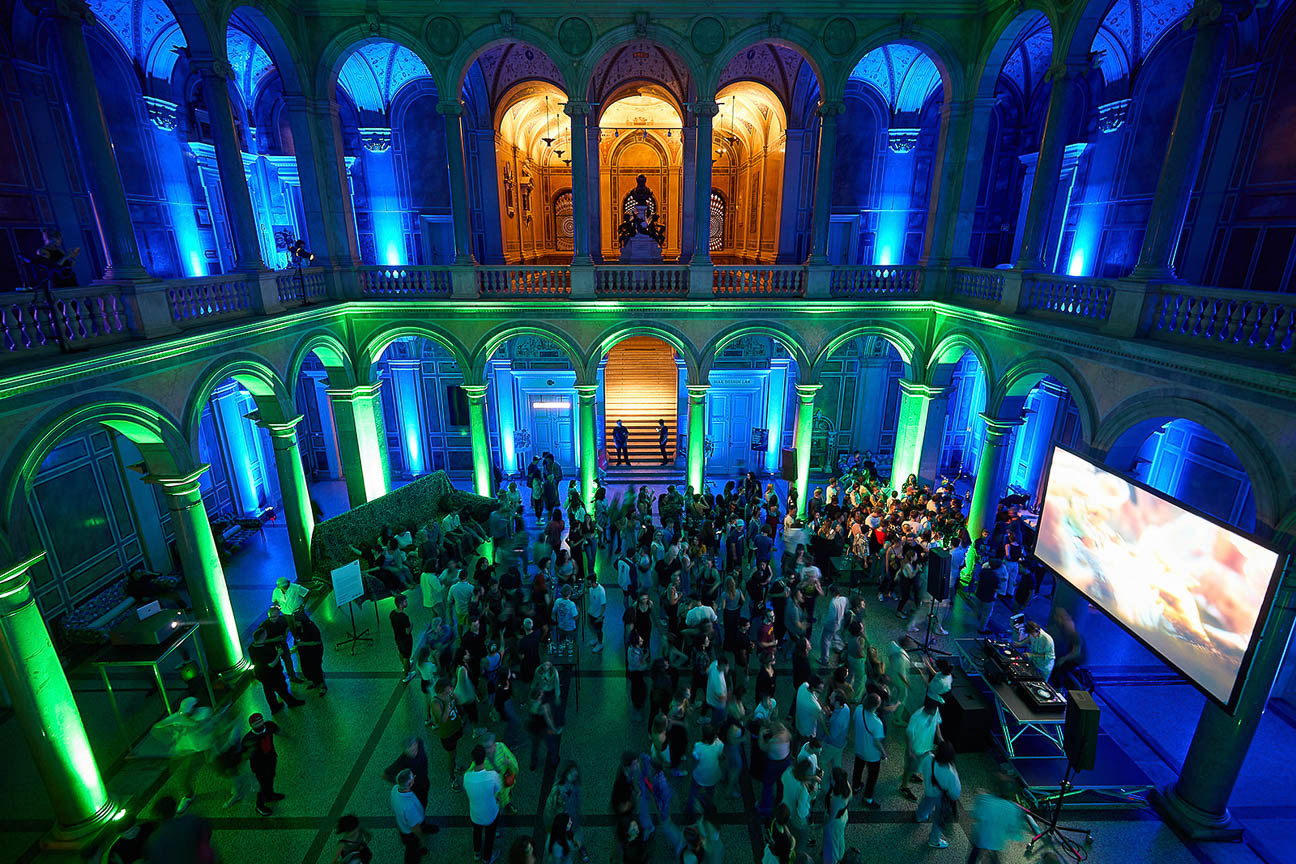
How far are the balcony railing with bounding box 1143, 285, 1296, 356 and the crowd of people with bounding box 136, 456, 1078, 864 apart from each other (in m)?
4.26

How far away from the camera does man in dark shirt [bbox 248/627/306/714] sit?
8.37 metres

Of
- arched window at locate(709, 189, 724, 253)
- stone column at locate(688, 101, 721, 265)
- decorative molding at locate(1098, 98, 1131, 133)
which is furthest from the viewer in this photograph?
arched window at locate(709, 189, 724, 253)

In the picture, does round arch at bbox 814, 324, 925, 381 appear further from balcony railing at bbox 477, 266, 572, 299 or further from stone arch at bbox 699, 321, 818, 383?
balcony railing at bbox 477, 266, 572, 299

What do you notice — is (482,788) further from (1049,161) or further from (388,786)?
(1049,161)

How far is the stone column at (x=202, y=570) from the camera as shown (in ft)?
30.0

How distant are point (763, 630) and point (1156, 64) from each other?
13502 mm

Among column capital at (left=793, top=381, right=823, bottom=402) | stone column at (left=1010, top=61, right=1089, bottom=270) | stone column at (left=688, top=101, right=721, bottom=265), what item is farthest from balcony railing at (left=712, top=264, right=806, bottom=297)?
stone column at (left=1010, top=61, right=1089, bottom=270)

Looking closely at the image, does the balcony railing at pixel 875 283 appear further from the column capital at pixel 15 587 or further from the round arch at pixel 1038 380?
the column capital at pixel 15 587

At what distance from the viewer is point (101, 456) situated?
12.0m

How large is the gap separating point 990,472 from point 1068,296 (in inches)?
143

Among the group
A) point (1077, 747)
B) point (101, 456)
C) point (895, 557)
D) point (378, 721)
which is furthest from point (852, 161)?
point (101, 456)

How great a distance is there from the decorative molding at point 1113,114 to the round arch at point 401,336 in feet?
48.6

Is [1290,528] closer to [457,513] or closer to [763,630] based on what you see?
[763,630]

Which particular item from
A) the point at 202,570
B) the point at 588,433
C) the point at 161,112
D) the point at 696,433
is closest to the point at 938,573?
the point at 696,433
